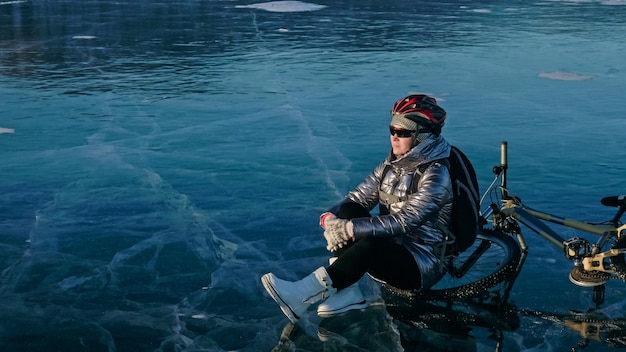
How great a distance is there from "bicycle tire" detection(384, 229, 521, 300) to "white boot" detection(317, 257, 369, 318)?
35cm

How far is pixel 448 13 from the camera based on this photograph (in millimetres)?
26266

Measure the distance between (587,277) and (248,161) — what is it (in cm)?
499

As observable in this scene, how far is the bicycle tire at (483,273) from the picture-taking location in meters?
6.36

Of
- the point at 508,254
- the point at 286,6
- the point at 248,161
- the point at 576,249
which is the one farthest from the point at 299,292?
the point at 286,6

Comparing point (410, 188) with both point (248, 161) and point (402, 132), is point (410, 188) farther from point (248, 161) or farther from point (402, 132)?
point (248, 161)

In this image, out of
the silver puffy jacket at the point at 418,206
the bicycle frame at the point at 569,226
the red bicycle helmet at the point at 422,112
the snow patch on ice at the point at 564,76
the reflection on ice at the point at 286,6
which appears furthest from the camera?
the reflection on ice at the point at 286,6

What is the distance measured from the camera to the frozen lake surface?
6.06m

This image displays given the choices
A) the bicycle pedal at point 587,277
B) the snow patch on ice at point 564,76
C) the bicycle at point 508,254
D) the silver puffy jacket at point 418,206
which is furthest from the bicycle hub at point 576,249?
the snow patch on ice at point 564,76

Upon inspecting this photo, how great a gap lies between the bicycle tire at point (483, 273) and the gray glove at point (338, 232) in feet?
2.36

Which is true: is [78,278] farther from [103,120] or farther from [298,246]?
[103,120]

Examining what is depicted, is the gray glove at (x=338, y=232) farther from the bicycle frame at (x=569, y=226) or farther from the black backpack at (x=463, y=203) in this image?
the bicycle frame at (x=569, y=226)

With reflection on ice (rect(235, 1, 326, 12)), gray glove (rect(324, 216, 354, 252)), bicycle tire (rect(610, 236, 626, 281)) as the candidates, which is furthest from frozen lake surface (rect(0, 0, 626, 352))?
reflection on ice (rect(235, 1, 326, 12))

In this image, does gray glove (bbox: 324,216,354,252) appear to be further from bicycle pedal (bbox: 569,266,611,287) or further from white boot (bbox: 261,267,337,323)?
bicycle pedal (bbox: 569,266,611,287)

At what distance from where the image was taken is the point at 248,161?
1048 centimetres
